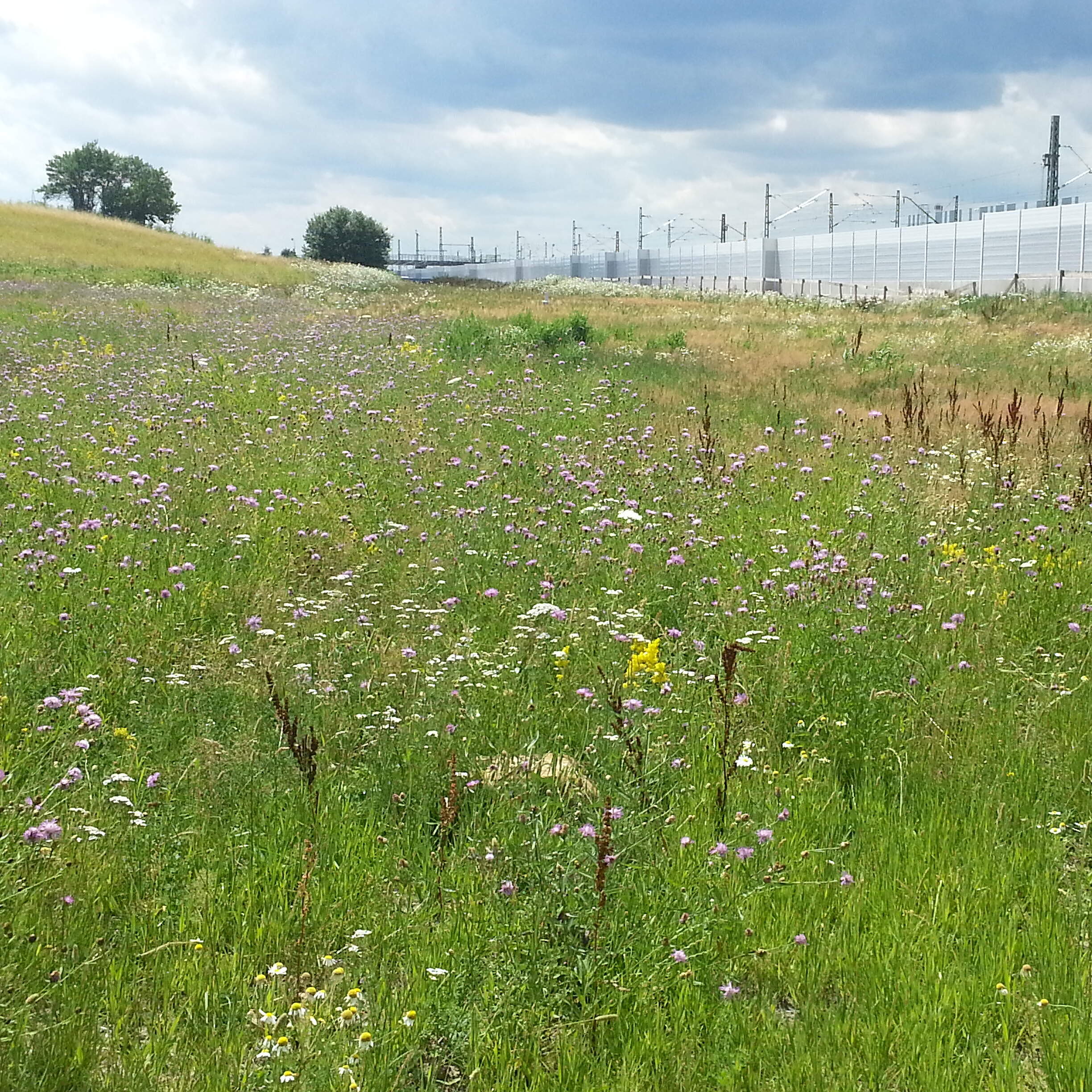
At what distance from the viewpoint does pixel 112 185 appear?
92938 millimetres

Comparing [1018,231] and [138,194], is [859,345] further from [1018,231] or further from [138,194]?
[138,194]

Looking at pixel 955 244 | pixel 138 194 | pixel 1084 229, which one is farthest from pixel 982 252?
pixel 138 194

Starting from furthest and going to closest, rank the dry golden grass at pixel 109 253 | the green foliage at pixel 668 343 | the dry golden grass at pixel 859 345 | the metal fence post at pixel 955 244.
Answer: the metal fence post at pixel 955 244 < the dry golden grass at pixel 109 253 < the green foliage at pixel 668 343 < the dry golden grass at pixel 859 345

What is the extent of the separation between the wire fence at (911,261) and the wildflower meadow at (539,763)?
34.8 m

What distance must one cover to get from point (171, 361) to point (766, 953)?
1146cm

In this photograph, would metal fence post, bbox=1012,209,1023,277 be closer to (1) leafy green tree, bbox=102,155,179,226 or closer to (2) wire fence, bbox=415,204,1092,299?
(2) wire fence, bbox=415,204,1092,299

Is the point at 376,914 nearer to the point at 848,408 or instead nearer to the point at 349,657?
the point at 349,657

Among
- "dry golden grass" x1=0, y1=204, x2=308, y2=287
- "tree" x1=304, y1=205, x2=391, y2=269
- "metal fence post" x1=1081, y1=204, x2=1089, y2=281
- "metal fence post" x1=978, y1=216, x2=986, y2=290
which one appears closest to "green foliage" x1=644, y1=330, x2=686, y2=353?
"dry golden grass" x1=0, y1=204, x2=308, y2=287

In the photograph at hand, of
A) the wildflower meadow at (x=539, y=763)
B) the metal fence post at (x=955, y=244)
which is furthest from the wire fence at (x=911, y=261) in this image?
the wildflower meadow at (x=539, y=763)

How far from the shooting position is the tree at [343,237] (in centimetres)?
8150

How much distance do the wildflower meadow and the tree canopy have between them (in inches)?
3669

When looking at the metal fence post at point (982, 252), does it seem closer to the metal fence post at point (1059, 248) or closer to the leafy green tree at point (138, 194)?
the metal fence post at point (1059, 248)

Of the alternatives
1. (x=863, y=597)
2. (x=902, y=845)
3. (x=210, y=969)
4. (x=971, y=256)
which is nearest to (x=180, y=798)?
(x=210, y=969)

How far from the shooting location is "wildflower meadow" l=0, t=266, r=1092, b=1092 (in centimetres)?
242
